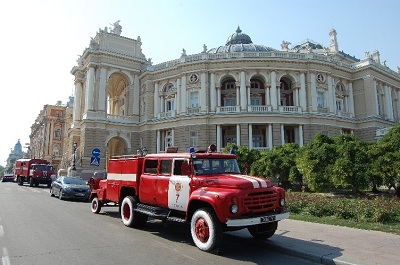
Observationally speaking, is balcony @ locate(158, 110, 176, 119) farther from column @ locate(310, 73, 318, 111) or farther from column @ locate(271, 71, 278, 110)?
column @ locate(310, 73, 318, 111)

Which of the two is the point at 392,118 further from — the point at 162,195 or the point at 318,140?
the point at 162,195

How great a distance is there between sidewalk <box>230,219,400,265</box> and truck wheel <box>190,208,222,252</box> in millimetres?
1581

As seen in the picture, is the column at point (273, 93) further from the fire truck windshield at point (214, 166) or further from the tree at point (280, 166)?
the fire truck windshield at point (214, 166)

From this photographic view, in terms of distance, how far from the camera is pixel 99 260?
259 inches

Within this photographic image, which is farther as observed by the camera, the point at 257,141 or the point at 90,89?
the point at 90,89

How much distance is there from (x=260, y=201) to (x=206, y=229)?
4.89ft

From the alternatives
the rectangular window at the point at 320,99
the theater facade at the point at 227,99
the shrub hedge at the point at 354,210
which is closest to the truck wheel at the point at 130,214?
the shrub hedge at the point at 354,210

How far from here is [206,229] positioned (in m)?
7.66

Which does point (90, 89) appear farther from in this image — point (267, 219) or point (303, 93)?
point (267, 219)

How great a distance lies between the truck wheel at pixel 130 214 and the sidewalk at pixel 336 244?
11.4 feet

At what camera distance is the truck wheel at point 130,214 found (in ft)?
34.2

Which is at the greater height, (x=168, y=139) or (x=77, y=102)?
(x=77, y=102)

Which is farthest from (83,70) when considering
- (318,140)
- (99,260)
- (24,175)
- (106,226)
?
(99,260)

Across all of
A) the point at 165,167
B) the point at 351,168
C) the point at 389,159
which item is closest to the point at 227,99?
the point at 351,168
